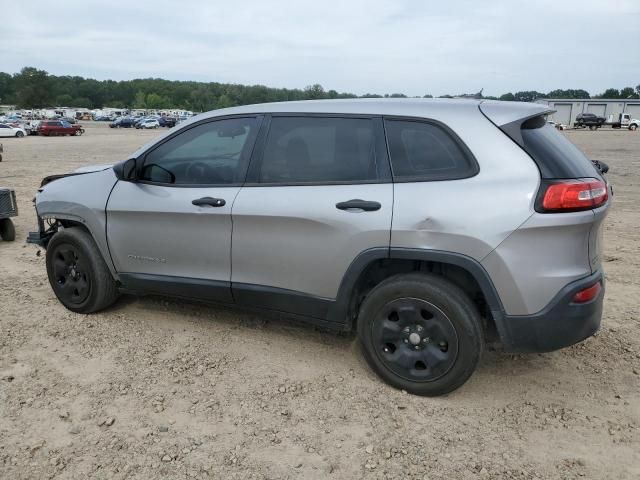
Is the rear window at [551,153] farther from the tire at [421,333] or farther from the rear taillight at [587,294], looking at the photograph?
the tire at [421,333]

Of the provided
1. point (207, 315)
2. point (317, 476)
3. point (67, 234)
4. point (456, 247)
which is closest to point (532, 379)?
point (456, 247)

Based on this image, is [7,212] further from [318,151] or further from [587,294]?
[587,294]

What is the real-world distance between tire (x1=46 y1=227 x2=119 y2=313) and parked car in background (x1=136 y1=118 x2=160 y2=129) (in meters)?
62.5

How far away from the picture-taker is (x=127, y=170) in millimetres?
4008

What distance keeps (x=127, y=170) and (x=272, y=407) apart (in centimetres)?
207

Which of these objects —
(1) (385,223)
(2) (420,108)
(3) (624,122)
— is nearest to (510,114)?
(2) (420,108)

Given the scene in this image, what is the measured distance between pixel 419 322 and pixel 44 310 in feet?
11.0

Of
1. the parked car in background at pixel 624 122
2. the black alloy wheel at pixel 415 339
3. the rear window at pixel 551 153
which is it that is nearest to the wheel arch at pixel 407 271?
the black alloy wheel at pixel 415 339

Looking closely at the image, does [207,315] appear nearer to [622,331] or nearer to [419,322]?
[419,322]

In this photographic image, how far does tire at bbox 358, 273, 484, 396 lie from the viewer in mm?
3096

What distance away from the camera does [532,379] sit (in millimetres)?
3559

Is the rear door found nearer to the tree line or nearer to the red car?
the red car

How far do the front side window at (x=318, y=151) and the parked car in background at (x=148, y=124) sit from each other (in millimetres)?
63767

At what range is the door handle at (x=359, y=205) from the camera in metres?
3.21
